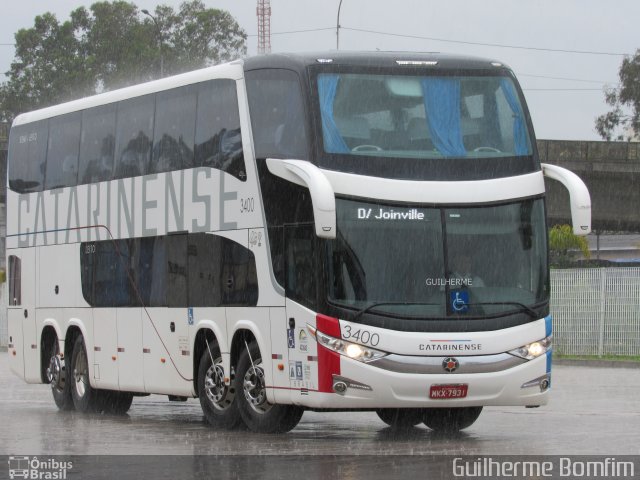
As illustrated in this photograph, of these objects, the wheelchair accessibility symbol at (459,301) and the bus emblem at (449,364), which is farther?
the wheelchair accessibility symbol at (459,301)

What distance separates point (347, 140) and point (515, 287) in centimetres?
233

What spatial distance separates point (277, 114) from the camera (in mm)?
16984

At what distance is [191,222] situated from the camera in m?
18.9

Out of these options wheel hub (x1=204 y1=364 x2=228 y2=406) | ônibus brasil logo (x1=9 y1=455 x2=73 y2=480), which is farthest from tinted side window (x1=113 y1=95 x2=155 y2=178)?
ônibus brasil logo (x1=9 y1=455 x2=73 y2=480)

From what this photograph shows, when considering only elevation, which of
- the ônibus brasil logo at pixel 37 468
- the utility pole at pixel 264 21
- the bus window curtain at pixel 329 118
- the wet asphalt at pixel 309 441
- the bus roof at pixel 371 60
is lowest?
the wet asphalt at pixel 309 441

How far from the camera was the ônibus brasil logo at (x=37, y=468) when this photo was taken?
12.5 meters

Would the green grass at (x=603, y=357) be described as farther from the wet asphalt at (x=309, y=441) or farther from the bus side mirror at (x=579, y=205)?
the bus side mirror at (x=579, y=205)

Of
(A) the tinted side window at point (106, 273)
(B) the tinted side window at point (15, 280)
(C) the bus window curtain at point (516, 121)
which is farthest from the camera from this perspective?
(B) the tinted side window at point (15, 280)

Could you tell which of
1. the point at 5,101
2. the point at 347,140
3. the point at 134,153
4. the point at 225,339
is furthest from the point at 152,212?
the point at 5,101

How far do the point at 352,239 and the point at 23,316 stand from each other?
9.26 m

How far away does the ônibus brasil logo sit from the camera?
12546 millimetres

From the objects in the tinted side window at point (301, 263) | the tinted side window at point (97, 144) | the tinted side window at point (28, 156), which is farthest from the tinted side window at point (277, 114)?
the tinted side window at point (28, 156)

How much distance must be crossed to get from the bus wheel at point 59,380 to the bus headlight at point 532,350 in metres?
8.54

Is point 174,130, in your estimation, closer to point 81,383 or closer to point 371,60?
point 371,60
